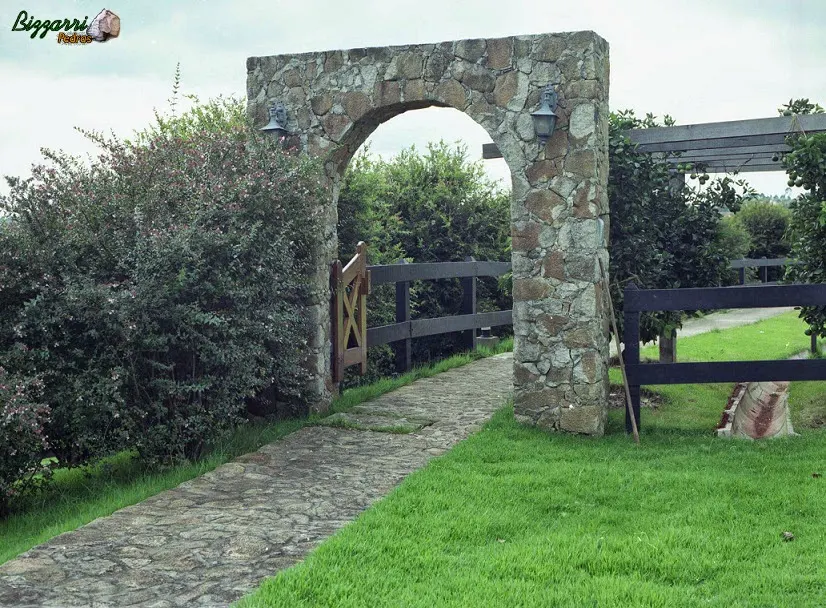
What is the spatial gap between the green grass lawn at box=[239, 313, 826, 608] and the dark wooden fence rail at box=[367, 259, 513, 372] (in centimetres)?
350

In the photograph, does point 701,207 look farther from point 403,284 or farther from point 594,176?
point 403,284

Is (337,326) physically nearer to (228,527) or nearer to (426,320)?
(426,320)

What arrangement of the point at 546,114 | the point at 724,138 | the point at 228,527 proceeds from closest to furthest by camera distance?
1. the point at 228,527
2. the point at 546,114
3. the point at 724,138

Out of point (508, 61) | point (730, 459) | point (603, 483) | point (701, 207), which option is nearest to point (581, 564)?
point (603, 483)

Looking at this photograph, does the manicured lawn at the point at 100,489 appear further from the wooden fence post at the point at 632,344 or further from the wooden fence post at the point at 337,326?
the wooden fence post at the point at 632,344

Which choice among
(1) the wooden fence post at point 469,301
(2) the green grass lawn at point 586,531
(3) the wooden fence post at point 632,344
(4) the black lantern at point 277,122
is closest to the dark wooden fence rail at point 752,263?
(1) the wooden fence post at point 469,301

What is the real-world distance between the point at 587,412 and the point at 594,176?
199 centimetres

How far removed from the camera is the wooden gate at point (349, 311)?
8977 millimetres

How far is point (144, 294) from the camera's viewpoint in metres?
6.45

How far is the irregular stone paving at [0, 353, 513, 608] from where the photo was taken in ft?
14.4

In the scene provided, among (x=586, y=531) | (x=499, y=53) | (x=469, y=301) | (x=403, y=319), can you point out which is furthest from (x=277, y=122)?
(x=469, y=301)

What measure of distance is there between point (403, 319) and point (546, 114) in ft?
14.9

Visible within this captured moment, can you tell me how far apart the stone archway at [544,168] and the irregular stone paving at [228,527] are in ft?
3.11

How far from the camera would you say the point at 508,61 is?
7652 millimetres
